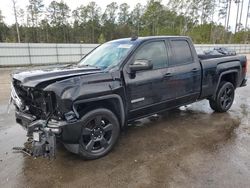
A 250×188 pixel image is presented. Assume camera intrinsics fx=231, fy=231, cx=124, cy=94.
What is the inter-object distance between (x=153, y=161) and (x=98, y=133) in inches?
37.8

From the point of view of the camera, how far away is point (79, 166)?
3482 mm

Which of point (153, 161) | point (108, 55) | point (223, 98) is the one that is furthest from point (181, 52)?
point (153, 161)

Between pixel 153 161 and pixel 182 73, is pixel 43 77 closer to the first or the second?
pixel 153 161

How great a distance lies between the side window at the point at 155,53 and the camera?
4.19 meters

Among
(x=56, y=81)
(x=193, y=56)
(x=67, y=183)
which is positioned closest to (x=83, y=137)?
(x=67, y=183)

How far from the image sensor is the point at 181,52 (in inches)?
192

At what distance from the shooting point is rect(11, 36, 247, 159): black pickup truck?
3.18m

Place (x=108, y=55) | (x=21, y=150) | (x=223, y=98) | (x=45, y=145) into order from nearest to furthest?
(x=45, y=145) → (x=21, y=150) → (x=108, y=55) → (x=223, y=98)

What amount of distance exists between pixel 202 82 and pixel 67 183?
3622 mm

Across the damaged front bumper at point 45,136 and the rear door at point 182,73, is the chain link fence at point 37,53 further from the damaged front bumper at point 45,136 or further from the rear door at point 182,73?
the damaged front bumper at point 45,136

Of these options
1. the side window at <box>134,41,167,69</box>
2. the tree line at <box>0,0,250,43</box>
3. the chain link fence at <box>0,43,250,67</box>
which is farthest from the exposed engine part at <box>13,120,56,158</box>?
the tree line at <box>0,0,250,43</box>

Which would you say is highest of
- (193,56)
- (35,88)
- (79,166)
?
(193,56)

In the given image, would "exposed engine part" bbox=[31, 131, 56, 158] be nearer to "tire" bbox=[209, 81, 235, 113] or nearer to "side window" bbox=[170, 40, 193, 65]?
"side window" bbox=[170, 40, 193, 65]

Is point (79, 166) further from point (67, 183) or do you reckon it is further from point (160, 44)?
point (160, 44)
